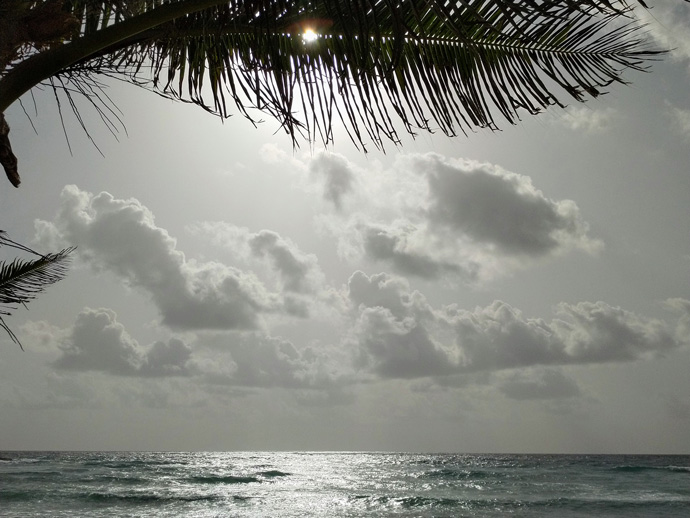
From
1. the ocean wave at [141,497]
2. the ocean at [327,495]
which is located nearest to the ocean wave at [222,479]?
the ocean at [327,495]

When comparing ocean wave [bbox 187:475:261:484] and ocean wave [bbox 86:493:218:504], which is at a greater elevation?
ocean wave [bbox 187:475:261:484]

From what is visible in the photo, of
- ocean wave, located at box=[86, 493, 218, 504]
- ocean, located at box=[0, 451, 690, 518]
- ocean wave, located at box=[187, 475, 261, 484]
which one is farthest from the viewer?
ocean wave, located at box=[187, 475, 261, 484]

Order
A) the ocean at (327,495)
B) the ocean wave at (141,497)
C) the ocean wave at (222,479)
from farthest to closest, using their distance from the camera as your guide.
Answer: the ocean wave at (222,479)
the ocean wave at (141,497)
the ocean at (327,495)

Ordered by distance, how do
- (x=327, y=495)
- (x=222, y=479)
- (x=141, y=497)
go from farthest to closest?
(x=222, y=479)
(x=327, y=495)
(x=141, y=497)

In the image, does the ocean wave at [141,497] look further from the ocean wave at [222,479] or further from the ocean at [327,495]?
the ocean wave at [222,479]

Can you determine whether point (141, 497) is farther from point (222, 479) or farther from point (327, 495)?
point (222, 479)

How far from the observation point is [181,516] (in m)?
18.3

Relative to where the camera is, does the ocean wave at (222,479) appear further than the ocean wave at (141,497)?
Yes

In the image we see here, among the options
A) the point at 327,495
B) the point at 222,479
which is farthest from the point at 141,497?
the point at 222,479

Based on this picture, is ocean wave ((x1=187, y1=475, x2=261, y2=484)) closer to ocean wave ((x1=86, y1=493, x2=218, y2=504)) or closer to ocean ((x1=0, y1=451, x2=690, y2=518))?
ocean ((x1=0, y1=451, x2=690, y2=518))

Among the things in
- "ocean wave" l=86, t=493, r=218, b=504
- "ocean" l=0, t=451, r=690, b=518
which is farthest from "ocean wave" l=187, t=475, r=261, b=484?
"ocean wave" l=86, t=493, r=218, b=504

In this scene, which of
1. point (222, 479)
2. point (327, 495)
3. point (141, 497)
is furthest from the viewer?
point (222, 479)

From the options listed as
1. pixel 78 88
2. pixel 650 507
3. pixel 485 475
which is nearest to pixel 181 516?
pixel 650 507

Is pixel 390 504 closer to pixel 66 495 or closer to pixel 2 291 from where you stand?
pixel 66 495
